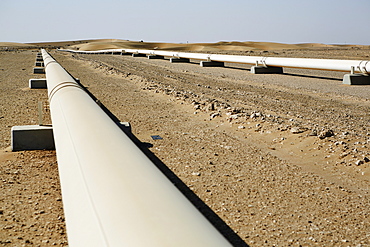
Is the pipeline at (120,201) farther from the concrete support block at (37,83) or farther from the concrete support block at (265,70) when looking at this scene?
the concrete support block at (265,70)

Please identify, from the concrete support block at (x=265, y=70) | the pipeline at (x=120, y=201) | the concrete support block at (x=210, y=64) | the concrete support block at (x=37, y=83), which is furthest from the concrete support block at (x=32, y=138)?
the concrete support block at (x=210, y=64)

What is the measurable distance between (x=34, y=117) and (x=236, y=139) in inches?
133

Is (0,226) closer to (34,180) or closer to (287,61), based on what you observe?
(34,180)

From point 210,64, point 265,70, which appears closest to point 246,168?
point 265,70

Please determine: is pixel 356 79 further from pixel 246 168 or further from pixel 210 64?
pixel 210 64

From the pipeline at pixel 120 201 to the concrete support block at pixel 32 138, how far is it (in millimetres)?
2239

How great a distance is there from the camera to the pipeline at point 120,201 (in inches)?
53.1

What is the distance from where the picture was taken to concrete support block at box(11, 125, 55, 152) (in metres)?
4.60

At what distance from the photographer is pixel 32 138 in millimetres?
4641

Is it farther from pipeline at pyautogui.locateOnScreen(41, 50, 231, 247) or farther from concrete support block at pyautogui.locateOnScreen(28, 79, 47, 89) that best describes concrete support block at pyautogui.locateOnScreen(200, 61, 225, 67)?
pipeline at pyautogui.locateOnScreen(41, 50, 231, 247)

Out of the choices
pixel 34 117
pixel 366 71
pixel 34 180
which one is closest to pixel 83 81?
pixel 34 117

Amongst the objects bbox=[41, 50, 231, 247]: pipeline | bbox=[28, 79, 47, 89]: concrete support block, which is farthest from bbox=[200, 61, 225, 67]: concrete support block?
bbox=[41, 50, 231, 247]: pipeline

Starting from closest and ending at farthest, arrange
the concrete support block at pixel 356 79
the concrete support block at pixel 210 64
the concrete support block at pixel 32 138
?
the concrete support block at pixel 32 138 < the concrete support block at pixel 356 79 < the concrete support block at pixel 210 64

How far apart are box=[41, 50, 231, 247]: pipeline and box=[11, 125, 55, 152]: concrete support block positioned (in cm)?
224
